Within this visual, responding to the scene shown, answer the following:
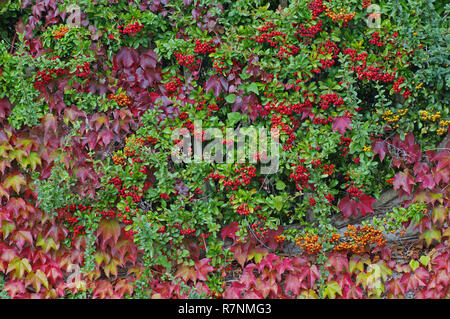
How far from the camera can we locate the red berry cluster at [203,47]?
2.92m

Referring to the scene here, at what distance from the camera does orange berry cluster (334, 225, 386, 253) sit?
2.82m

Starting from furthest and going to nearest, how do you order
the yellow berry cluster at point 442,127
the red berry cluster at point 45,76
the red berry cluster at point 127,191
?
the red berry cluster at point 45,76
the red berry cluster at point 127,191
the yellow berry cluster at point 442,127

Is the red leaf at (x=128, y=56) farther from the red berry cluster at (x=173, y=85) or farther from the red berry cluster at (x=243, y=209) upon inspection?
the red berry cluster at (x=243, y=209)

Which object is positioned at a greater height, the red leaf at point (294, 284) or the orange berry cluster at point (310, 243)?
the orange berry cluster at point (310, 243)

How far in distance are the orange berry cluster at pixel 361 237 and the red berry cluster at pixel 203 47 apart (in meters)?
1.45

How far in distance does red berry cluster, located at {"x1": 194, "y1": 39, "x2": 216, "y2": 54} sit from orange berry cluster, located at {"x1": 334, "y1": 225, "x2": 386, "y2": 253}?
4.75ft

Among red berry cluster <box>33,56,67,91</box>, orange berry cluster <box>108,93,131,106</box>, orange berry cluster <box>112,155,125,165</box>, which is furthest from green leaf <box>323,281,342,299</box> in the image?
red berry cluster <box>33,56,67,91</box>

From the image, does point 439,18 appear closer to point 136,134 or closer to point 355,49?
point 355,49

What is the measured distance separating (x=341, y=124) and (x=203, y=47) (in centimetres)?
102

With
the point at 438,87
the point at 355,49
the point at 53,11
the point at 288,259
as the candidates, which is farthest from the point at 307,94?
the point at 53,11

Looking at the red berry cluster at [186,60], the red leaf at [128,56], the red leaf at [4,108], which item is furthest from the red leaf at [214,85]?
the red leaf at [4,108]

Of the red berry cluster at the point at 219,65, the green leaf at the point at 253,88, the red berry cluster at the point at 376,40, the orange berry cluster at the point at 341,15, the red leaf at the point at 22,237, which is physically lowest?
the red leaf at the point at 22,237

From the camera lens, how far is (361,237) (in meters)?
2.84

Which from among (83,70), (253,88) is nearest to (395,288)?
(253,88)
